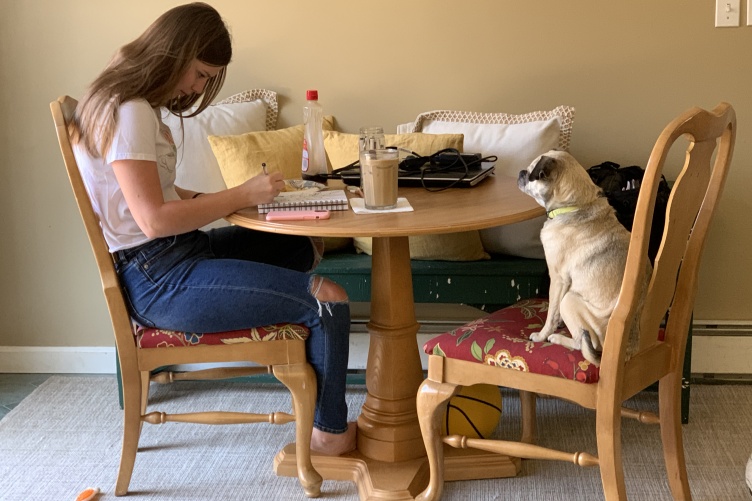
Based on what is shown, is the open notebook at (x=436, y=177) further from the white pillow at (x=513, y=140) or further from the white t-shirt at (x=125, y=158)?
the white t-shirt at (x=125, y=158)

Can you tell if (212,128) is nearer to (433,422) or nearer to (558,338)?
(433,422)

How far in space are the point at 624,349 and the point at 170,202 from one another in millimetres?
1036

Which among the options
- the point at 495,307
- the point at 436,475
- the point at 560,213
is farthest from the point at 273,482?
the point at 560,213

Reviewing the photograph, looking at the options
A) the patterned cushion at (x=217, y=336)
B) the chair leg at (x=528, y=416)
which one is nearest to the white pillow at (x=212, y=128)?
the patterned cushion at (x=217, y=336)

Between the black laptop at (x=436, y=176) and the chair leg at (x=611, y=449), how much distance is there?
2.38 feet

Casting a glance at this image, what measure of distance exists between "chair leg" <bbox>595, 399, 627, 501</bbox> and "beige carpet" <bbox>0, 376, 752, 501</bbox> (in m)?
0.40

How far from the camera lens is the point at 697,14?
8.92 ft

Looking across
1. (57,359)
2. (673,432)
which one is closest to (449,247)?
(673,432)

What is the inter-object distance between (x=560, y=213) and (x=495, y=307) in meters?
0.83

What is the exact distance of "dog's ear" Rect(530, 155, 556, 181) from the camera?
6.09ft

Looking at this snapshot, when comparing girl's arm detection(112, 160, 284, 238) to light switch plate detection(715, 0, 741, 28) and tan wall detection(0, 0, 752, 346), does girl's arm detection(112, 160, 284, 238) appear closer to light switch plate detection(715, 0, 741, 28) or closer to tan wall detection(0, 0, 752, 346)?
tan wall detection(0, 0, 752, 346)

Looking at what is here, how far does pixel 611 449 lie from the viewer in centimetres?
176

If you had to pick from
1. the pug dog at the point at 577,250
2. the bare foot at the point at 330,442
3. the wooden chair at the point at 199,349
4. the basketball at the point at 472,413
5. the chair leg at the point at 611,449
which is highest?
the pug dog at the point at 577,250

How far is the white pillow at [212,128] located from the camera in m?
2.74
